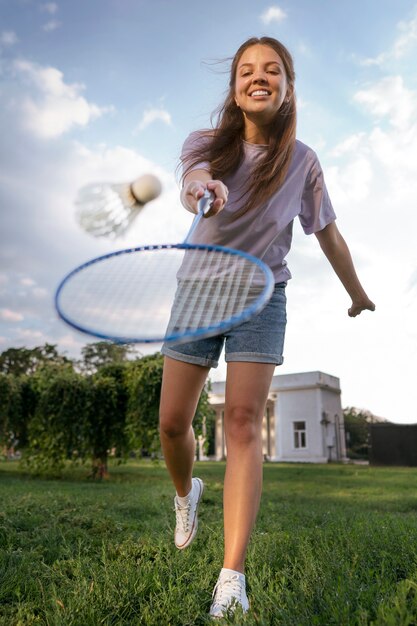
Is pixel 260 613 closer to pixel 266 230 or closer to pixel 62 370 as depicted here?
pixel 266 230

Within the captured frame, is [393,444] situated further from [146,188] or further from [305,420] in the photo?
[146,188]

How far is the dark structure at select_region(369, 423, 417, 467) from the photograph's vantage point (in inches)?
721

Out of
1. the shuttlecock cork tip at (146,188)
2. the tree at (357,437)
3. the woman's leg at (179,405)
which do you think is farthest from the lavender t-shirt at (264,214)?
the tree at (357,437)

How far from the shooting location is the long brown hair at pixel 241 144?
238 centimetres

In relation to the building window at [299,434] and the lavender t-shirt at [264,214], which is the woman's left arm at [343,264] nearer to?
the lavender t-shirt at [264,214]

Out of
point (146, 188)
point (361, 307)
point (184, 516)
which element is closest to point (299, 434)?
point (361, 307)

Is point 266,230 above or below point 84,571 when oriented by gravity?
above

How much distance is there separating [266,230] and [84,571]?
1665 millimetres

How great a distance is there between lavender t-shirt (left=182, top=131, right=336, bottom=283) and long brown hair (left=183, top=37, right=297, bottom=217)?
35mm

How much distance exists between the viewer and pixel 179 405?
2467 millimetres

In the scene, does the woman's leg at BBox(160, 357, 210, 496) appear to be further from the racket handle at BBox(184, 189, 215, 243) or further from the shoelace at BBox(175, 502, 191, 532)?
the racket handle at BBox(184, 189, 215, 243)

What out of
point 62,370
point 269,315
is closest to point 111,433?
point 62,370

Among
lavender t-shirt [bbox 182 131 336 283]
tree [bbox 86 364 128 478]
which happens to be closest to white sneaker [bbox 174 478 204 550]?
lavender t-shirt [bbox 182 131 336 283]

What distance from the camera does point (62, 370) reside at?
1159 centimetres
